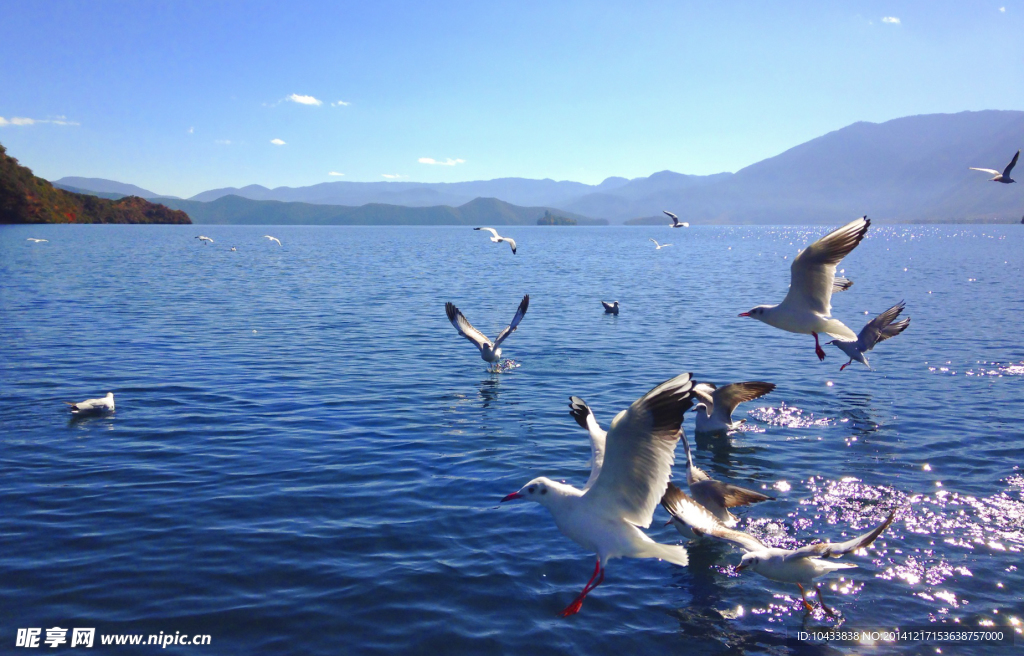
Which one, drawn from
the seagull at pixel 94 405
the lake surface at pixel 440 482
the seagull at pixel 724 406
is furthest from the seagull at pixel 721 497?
the seagull at pixel 94 405

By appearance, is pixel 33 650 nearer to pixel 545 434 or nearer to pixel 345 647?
pixel 345 647

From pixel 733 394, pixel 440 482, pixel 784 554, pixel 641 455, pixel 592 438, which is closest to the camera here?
pixel 641 455

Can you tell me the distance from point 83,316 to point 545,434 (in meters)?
21.9

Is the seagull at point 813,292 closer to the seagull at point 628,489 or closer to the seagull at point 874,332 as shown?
the seagull at point 874,332

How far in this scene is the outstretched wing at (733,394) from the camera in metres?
13.0

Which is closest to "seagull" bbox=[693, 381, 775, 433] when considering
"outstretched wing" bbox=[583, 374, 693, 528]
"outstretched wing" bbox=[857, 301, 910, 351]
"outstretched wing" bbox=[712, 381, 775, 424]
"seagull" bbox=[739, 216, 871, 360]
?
"outstretched wing" bbox=[712, 381, 775, 424]

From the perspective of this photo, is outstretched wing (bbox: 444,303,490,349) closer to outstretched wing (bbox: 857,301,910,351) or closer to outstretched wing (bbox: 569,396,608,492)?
outstretched wing (bbox: 857,301,910,351)

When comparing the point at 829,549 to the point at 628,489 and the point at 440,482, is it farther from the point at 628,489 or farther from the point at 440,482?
the point at 440,482

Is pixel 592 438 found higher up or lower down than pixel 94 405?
higher up

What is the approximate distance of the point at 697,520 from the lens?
8250mm

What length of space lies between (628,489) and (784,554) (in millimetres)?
1983

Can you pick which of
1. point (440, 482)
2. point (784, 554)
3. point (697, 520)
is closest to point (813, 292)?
point (697, 520)

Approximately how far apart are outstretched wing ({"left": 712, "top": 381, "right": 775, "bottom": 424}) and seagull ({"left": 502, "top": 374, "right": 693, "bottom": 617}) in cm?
639

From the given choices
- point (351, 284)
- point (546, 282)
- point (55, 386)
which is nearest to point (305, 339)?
point (55, 386)
